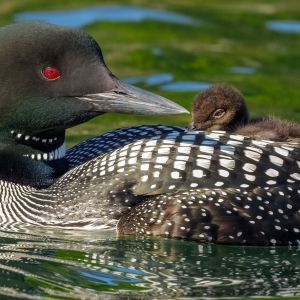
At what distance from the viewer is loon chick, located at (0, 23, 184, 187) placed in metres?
7.40

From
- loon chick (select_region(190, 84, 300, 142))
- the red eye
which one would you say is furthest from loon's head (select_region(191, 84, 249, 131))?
the red eye

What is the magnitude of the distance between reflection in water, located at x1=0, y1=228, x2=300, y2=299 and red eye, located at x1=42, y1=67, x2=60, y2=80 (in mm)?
1013

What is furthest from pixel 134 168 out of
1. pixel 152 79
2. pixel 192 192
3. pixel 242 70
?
pixel 242 70

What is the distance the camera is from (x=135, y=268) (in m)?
6.95

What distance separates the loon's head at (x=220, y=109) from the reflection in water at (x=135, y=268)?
1196 millimetres

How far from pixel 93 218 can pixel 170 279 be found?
912 mm

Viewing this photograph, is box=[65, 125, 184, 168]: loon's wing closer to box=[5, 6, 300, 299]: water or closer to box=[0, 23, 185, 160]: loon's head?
box=[0, 23, 185, 160]: loon's head

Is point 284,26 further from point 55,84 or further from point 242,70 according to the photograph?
point 55,84

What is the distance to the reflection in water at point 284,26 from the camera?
Answer: 13.6 meters

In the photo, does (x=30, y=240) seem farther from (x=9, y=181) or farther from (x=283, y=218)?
Result: (x=283, y=218)

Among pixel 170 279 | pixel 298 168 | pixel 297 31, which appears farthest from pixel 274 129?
pixel 297 31

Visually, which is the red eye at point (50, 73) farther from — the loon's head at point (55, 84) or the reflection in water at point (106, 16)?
A: the reflection in water at point (106, 16)

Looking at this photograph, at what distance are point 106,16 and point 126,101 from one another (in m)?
6.60

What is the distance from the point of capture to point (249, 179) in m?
7.35
